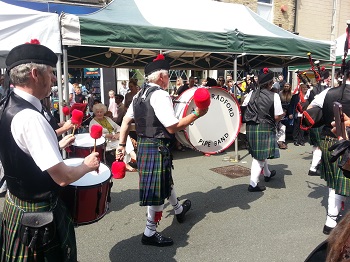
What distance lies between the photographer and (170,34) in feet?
15.6

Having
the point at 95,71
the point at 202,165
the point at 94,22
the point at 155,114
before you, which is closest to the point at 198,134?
the point at 155,114

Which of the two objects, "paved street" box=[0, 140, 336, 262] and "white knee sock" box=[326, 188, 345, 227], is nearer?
"paved street" box=[0, 140, 336, 262]

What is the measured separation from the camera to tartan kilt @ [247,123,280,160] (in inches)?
170

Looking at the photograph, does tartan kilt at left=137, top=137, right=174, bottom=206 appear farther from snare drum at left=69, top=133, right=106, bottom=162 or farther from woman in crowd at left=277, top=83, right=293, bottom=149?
woman in crowd at left=277, top=83, right=293, bottom=149

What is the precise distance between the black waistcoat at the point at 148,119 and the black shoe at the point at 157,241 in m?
0.94

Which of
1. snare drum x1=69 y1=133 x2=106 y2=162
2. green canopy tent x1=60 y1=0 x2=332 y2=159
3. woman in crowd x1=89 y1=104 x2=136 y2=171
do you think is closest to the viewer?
snare drum x1=69 y1=133 x2=106 y2=162

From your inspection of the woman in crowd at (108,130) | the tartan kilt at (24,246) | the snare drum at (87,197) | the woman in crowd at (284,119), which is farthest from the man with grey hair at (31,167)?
the woman in crowd at (284,119)

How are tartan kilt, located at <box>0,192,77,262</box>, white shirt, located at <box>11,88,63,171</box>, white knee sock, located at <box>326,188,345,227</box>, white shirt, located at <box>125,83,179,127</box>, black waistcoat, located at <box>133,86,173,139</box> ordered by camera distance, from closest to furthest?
white shirt, located at <box>11,88,63,171</box> → tartan kilt, located at <box>0,192,77,262</box> → white shirt, located at <box>125,83,179,127</box> → black waistcoat, located at <box>133,86,173,139</box> → white knee sock, located at <box>326,188,345,227</box>

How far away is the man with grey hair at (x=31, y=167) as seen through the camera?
148 centimetres

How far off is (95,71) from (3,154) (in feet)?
48.6

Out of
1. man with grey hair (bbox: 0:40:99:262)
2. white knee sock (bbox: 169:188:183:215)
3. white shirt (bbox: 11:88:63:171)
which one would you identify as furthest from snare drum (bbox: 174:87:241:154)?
white shirt (bbox: 11:88:63:171)

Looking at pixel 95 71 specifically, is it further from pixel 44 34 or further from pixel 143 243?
pixel 143 243

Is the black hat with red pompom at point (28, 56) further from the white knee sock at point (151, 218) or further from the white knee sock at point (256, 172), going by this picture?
the white knee sock at point (256, 172)

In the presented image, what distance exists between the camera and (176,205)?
3307 millimetres
